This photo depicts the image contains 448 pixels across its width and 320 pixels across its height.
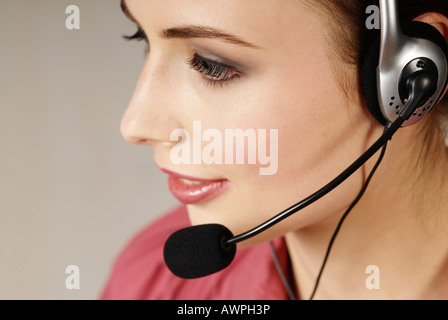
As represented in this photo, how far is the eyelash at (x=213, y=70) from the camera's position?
720mm

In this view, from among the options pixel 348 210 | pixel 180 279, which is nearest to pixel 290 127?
pixel 348 210

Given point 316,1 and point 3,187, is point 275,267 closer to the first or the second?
point 316,1

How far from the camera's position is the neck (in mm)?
836

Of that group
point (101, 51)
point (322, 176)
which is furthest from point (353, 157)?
point (101, 51)

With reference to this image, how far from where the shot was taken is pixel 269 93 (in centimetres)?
72

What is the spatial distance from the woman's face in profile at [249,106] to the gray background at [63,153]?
27.3 inches

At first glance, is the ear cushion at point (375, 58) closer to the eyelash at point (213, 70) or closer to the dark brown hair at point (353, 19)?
the dark brown hair at point (353, 19)

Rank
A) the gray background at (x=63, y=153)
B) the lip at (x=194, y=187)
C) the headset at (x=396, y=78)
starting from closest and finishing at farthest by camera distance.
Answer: the headset at (x=396, y=78) < the lip at (x=194, y=187) < the gray background at (x=63, y=153)

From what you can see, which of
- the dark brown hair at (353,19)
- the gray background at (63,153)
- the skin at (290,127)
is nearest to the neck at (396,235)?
the skin at (290,127)

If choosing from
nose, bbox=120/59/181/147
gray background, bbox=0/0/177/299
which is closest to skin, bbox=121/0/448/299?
nose, bbox=120/59/181/147

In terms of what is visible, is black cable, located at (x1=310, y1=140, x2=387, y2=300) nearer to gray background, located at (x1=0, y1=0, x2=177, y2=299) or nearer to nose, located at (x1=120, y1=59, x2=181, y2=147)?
nose, located at (x1=120, y1=59, x2=181, y2=147)

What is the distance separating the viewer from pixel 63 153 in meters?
1.55

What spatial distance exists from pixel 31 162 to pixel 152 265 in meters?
0.53
